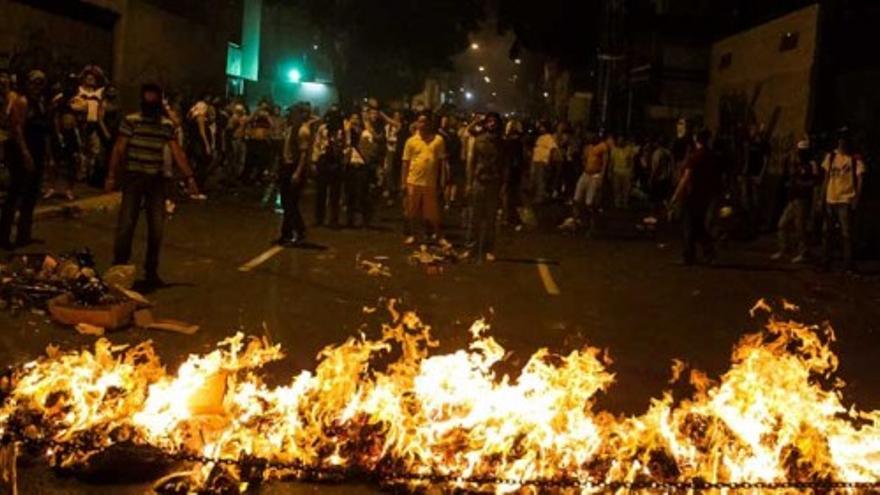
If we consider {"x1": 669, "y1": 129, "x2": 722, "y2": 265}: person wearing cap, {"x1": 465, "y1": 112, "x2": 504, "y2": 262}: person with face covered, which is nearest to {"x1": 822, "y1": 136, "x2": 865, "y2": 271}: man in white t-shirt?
{"x1": 669, "y1": 129, "x2": 722, "y2": 265}: person wearing cap

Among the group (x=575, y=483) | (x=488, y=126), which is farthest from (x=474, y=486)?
(x=488, y=126)

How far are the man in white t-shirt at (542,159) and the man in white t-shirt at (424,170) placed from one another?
9728 millimetres

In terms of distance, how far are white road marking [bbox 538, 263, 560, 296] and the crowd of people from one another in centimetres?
77

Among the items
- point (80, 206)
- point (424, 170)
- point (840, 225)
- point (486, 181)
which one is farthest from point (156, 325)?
point (840, 225)

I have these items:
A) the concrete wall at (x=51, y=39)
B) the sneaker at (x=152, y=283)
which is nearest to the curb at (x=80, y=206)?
the concrete wall at (x=51, y=39)

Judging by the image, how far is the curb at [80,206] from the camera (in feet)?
48.0

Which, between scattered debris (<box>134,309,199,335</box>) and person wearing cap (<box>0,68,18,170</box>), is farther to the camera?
person wearing cap (<box>0,68,18,170</box>)

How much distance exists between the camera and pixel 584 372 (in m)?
6.09

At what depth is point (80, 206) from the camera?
51.6ft

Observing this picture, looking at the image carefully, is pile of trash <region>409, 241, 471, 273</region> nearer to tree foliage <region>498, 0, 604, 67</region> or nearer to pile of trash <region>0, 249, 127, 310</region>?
pile of trash <region>0, 249, 127, 310</region>

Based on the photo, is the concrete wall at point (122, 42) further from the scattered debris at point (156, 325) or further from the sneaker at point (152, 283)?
the scattered debris at point (156, 325)

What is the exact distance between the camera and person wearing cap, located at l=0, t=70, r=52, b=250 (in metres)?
11.1

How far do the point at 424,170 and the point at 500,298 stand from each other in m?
3.36

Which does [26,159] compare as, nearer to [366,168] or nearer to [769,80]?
[366,168]
